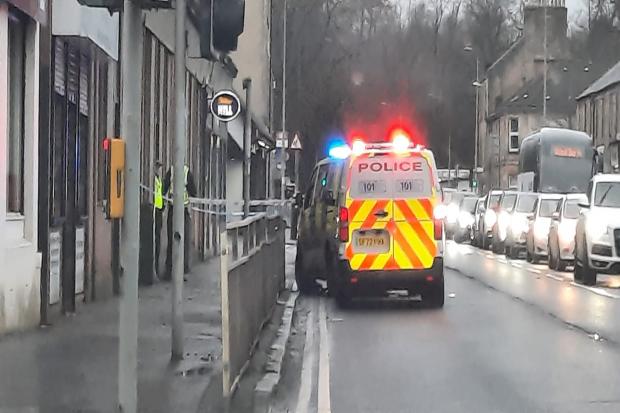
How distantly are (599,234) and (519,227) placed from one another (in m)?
10.4

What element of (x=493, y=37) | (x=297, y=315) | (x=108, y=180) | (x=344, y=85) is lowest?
(x=297, y=315)

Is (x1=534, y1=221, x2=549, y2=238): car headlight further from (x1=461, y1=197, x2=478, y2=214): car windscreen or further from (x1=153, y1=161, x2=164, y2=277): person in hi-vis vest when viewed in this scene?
(x1=461, y1=197, x2=478, y2=214): car windscreen

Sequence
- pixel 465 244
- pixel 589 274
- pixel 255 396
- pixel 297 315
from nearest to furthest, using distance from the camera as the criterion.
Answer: pixel 255 396 < pixel 297 315 < pixel 589 274 < pixel 465 244

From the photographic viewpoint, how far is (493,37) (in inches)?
3386

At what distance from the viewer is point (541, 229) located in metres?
27.9

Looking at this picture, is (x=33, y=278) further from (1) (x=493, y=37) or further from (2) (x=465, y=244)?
(1) (x=493, y=37)

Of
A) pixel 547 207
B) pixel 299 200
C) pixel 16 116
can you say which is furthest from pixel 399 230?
pixel 547 207

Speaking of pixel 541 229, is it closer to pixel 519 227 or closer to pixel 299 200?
pixel 519 227

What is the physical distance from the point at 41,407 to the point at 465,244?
3438cm

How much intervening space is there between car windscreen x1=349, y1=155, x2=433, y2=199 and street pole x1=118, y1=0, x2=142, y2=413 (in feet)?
32.2

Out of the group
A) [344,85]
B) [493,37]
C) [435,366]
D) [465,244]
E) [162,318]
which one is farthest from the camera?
[493,37]

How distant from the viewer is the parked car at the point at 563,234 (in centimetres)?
2472

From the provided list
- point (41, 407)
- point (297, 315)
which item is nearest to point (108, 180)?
point (41, 407)

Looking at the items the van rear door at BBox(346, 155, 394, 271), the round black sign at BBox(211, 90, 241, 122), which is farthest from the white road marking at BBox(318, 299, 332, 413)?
the round black sign at BBox(211, 90, 241, 122)
